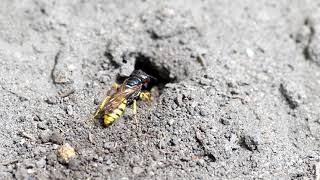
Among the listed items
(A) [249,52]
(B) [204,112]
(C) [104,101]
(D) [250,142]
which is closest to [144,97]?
(C) [104,101]

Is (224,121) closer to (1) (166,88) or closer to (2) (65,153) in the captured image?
(1) (166,88)

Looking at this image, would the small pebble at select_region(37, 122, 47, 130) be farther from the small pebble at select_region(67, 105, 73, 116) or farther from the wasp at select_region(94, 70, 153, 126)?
the wasp at select_region(94, 70, 153, 126)

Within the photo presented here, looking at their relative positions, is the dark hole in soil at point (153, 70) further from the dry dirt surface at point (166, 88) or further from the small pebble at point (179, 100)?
the small pebble at point (179, 100)

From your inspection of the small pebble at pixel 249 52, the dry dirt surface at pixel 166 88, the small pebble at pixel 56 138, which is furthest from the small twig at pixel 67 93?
the small pebble at pixel 249 52

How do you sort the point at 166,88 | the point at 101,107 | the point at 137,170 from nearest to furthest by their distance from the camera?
1. the point at 137,170
2. the point at 101,107
3. the point at 166,88

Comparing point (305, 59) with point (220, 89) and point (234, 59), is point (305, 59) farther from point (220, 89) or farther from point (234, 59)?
point (220, 89)

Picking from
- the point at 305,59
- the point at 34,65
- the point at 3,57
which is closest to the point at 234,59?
the point at 305,59

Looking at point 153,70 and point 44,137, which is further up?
point 153,70

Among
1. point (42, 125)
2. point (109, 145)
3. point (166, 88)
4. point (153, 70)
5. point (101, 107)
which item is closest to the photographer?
point (109, 145)
